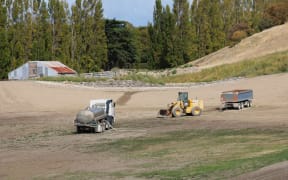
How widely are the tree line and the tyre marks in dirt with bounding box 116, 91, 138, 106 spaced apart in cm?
2596

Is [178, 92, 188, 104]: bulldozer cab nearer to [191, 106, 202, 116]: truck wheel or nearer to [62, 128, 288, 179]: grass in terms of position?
[191, 106, 202, 116]: truck wheel

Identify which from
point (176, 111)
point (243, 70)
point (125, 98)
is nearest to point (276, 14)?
point (243, 70)

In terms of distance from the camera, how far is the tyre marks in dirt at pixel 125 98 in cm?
5356

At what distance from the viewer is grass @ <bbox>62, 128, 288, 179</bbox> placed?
16031mm

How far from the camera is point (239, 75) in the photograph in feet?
233

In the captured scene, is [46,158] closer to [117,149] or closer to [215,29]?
[117,149]

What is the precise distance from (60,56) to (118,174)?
245 ft

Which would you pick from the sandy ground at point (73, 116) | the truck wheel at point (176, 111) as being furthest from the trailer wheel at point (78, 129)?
the truck wheel at point (176, 111)

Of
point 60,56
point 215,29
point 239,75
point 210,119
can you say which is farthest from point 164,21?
point 210,119

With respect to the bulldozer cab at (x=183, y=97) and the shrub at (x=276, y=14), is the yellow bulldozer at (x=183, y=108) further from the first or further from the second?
the shrub at (x=276, y=14)

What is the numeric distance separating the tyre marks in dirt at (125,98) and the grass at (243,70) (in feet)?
48.1

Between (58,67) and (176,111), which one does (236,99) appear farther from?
(58,67)

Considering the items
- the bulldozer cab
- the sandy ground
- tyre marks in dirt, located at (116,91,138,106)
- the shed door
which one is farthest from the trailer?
the shed door

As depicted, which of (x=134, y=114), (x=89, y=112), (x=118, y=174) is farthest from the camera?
(x=134, y=114)
